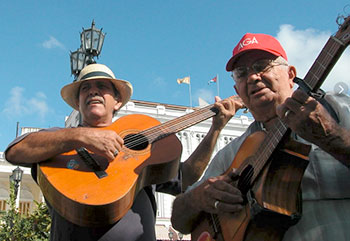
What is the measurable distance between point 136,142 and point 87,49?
3988mm

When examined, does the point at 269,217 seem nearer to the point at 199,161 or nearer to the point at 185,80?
the point at 199,161

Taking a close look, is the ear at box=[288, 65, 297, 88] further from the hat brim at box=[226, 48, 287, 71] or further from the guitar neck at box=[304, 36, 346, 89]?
the guitar neck at box=[304, 36, 346, 89]

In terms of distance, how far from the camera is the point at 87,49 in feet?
20.7

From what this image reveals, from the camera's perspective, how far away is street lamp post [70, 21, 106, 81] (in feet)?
20.6

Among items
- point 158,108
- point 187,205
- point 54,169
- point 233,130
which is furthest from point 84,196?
point 233,130

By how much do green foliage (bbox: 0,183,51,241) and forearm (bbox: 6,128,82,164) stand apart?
5601 millimetres

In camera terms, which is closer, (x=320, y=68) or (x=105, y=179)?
(x=320, y=68)

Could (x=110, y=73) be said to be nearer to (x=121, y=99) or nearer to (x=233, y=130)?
(x=121, y=99)

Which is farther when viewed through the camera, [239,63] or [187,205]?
[239,63]

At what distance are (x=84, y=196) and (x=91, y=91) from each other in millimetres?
1228

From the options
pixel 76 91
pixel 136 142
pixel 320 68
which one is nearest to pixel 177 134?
pixel 76 91

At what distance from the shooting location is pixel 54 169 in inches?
95.3

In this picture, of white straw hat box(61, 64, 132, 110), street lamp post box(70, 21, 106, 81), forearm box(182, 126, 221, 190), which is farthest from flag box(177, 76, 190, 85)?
forearm box(182, 126, 221, 190)

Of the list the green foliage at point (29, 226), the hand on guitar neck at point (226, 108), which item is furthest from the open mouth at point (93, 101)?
the green foliage at point (29, 226)
